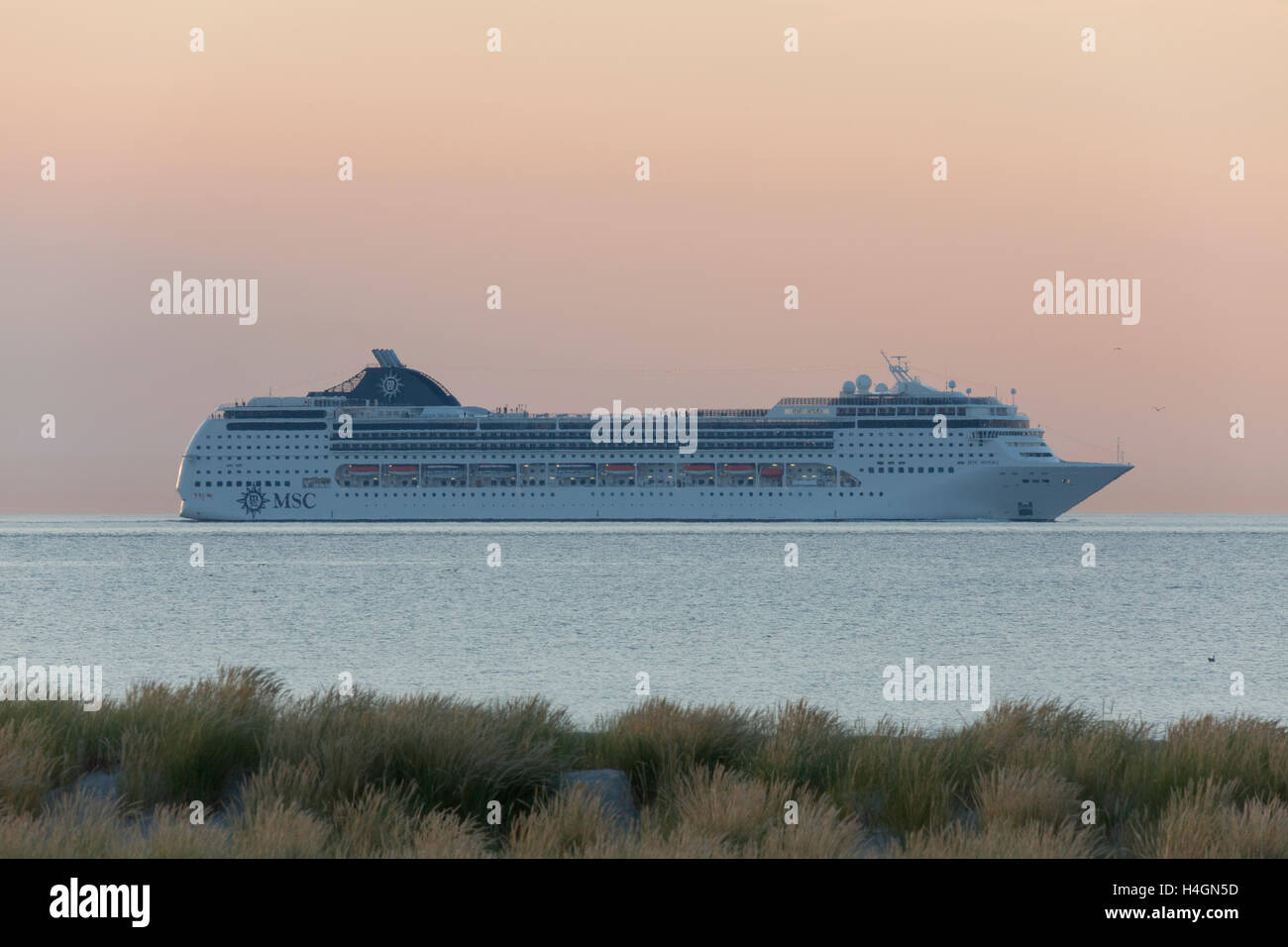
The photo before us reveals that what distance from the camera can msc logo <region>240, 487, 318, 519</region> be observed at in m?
104

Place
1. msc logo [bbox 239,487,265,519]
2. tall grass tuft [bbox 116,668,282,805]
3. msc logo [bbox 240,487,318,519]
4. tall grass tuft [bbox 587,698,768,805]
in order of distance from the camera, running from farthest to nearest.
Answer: msc logo [bbox 239,487,265,519]
msc logo [bbox 240,487,318,519]
tall grass tuft [bbox 587,698,768,805]
tall grass tuft [bbox 116,668,282,805]

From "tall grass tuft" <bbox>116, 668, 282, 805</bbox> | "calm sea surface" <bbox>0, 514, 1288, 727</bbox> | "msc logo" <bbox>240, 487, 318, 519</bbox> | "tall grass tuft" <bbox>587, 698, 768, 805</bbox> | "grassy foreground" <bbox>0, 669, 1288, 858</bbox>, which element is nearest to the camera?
"grassy foreground" <bbox>0, 669, 1288, 858</bbox>

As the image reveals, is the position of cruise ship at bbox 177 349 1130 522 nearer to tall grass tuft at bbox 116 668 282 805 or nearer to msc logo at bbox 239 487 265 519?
msc logo at bbox 239 487 265 519

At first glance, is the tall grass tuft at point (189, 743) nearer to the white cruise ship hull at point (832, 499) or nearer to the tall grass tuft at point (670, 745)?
the tall grass tuft at point (670, 745)

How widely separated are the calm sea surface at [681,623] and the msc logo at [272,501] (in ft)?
109

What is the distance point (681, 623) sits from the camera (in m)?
32.3

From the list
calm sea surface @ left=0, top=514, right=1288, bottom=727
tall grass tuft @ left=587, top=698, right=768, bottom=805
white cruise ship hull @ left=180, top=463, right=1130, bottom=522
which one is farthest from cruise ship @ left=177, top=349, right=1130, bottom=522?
tall grass tuft @ left=587, top=698, right=768, bottom=805

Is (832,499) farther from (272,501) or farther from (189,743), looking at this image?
(189,743)

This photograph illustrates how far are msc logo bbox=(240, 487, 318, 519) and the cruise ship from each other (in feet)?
0.65

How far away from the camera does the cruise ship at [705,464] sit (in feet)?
311

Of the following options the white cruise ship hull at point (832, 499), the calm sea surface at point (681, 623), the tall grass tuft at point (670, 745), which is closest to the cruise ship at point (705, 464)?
the white cruise ship hull at point (832, 499)

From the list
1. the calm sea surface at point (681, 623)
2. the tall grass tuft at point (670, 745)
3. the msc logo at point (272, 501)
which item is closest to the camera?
the tall grass tuft at point (670, 745)

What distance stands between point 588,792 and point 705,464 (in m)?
86.4
